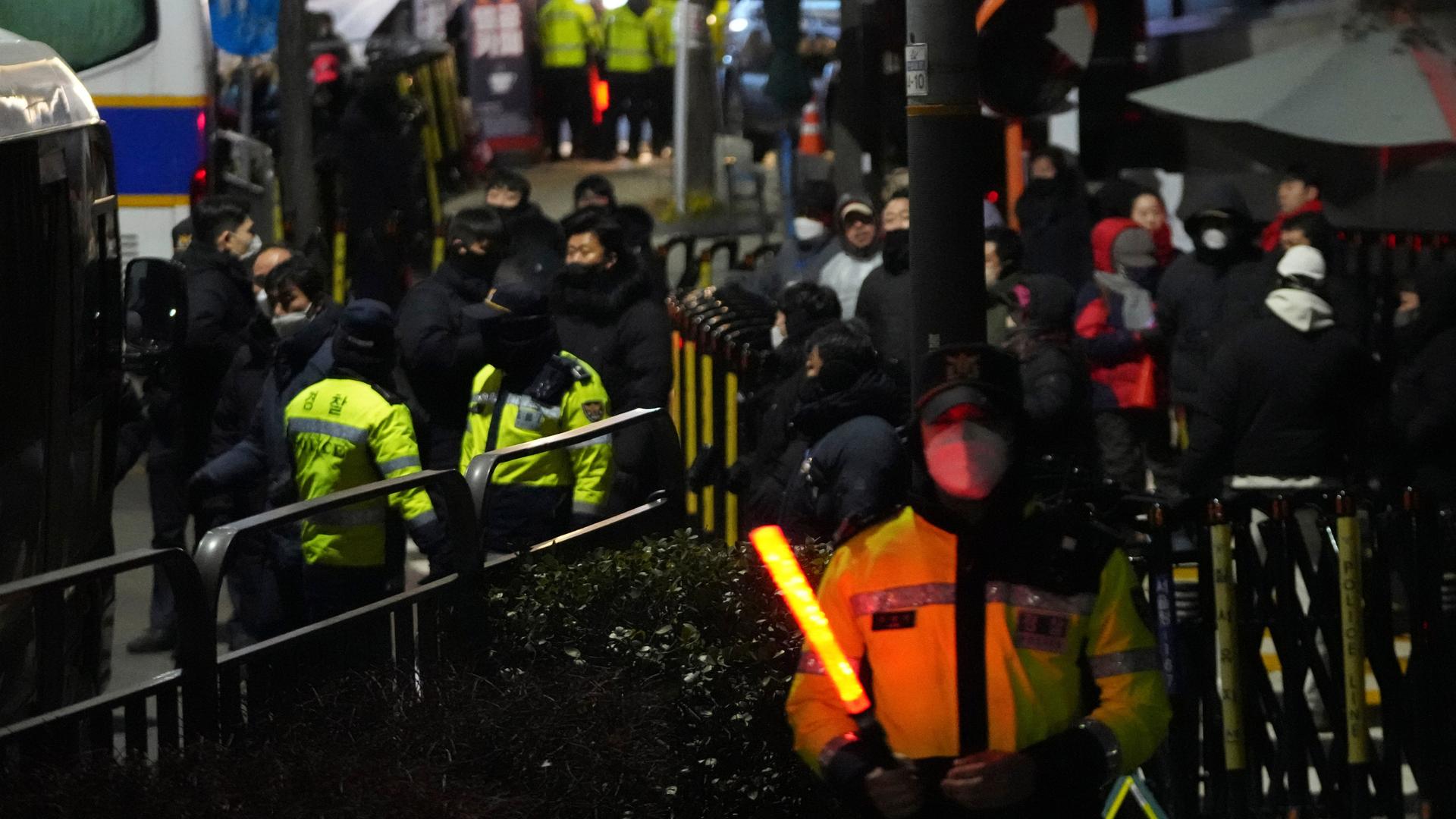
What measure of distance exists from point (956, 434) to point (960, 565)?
0.23 meters

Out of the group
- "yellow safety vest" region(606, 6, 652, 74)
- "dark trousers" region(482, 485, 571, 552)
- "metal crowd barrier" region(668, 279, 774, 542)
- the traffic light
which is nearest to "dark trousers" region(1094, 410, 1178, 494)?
"metal crowd barrier" region(668, 279, 774, 542)

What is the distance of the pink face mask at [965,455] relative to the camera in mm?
3857

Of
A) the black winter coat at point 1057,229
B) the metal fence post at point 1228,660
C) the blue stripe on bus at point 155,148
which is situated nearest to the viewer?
the metal fence post at point 1228,660

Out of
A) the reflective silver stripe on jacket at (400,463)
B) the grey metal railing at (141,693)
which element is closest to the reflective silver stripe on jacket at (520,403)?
the reflective silver stripe on jacket at (400,463)

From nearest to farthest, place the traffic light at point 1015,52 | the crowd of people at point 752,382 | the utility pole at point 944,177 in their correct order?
the utility pole at point 944,177, the traffic light at point 1015,52, the crowd of people at point 752,382

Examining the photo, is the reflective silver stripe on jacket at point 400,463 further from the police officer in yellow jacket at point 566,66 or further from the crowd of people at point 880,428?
the police officer in yellow jacket at point 566,66

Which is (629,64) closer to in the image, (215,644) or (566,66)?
(566,66)

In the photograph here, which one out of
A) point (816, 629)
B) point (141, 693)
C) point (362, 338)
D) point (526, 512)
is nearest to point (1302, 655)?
point (526, 512)

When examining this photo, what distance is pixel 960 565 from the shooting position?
3.87 m

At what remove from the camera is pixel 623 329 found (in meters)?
9.34

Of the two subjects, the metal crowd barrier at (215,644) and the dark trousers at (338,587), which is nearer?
the metal crowd barrier at (215,644)

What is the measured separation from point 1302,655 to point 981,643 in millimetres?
2912

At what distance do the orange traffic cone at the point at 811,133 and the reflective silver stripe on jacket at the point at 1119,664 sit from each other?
76.5 ft

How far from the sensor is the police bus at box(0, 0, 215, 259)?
40.0 ft
